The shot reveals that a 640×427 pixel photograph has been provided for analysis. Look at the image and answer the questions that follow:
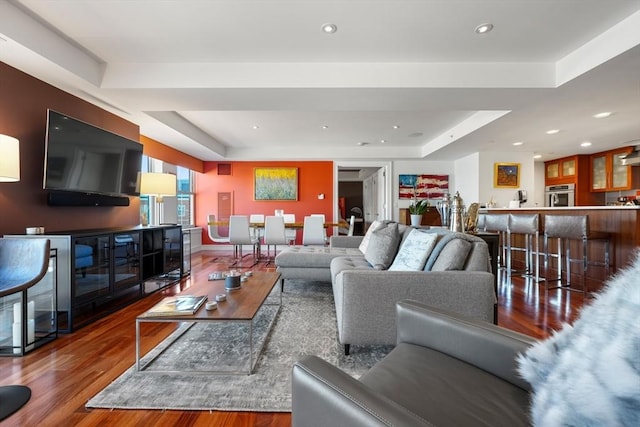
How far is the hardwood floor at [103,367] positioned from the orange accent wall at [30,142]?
110 centimetres

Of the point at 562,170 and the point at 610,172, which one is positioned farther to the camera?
the point at 562,170

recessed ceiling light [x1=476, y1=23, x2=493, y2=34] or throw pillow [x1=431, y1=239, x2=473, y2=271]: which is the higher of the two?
recessed ceiling light [x1=476, y1=23, x2=493, y2=34]

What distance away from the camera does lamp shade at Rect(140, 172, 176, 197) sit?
3.87 metres

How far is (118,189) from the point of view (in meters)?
3.39

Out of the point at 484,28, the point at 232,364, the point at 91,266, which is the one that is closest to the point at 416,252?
the point at 232,364

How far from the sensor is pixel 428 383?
92 cm

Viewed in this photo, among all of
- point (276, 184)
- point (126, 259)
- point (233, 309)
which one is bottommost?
point (233, 309)

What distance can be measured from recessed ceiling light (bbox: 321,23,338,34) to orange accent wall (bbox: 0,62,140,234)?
264cm

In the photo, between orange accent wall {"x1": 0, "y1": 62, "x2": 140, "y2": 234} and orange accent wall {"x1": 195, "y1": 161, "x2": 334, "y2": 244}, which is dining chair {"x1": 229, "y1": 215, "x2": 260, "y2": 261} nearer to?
orange accent wall {"x1": 195, "y1": 161, "x2": 334, "y2": 244}

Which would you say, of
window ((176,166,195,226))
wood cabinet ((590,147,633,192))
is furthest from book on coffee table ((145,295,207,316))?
wood cabinet ((590,147,633,192))

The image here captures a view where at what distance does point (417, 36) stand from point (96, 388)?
3.34 meters

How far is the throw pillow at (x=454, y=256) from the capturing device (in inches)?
74.4

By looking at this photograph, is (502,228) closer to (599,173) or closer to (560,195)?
(560,195)

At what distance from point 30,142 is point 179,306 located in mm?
2243
